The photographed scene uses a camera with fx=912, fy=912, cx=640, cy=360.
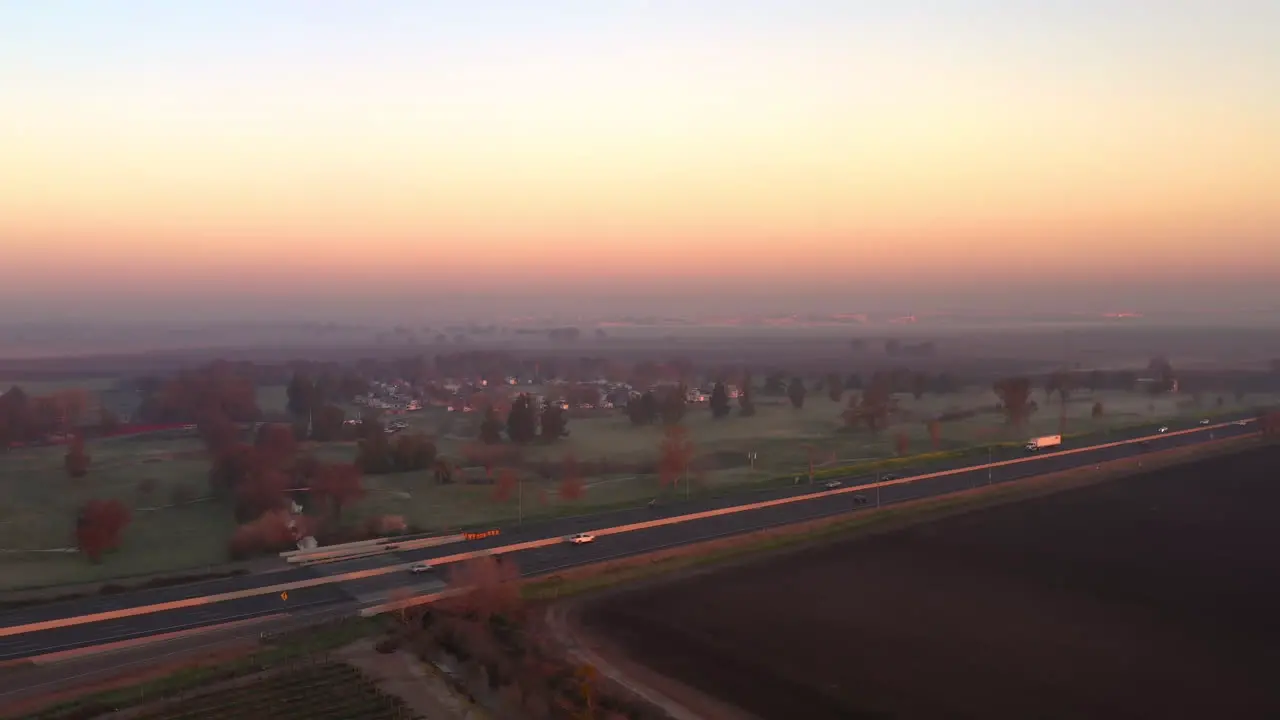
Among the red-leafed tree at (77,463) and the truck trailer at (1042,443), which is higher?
the red-leafed tree at (77,463)

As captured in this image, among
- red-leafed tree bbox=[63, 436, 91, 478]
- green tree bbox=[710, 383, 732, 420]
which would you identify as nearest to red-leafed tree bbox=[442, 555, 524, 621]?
red-leafed tree bbox=[63, 436, 91, 478]

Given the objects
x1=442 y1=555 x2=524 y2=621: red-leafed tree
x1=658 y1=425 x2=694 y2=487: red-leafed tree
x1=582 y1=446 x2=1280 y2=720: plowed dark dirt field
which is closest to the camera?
x1=582 y1=446 x2=1280 y2=720: plowed dark dirt field

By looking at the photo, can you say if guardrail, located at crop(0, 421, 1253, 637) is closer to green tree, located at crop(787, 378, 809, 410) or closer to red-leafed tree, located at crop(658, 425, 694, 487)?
red-leafed tree, located at crop(658, 425, 694, 487)

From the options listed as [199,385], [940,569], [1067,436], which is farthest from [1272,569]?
[199,385]

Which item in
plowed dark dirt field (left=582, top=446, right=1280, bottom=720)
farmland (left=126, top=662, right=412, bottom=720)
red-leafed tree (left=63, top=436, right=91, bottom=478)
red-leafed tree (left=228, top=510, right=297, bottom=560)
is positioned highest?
red-leafed tree (left=63, top=436, right=91, bottom=478)

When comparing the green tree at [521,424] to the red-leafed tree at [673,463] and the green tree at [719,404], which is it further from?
the green tree at [719,404]

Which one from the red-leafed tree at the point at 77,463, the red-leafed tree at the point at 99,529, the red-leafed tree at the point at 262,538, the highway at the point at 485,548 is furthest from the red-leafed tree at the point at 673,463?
the red-leafed tree at the point at 77,463

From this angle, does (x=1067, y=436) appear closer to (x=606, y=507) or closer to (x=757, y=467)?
(x=757, y=467)
